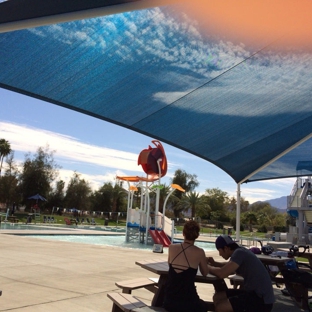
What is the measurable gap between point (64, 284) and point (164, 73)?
3284 mm

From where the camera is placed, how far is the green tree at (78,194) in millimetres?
55062

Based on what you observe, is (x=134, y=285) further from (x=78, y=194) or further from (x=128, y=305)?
(x=78, y=194)

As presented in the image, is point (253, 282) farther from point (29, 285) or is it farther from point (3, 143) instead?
point (3, 143)

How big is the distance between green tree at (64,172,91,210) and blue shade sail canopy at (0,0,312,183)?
1956 inches

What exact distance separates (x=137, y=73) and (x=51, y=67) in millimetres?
1094

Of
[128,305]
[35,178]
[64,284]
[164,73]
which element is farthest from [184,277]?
[35,178]

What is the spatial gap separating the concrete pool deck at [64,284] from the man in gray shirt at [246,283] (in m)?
1.65

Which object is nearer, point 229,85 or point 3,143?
point 229,85

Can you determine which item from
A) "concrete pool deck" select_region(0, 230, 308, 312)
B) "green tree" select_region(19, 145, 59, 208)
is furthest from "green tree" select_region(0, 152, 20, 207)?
"concrete pool deck" select_region(0, 230, 308, 312)

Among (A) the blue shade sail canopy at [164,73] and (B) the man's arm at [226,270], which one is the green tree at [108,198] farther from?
(B) the man's arm at [226,270]

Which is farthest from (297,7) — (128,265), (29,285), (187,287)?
(128,265)

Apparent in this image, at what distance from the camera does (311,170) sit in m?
12.1

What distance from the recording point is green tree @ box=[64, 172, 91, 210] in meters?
55.1

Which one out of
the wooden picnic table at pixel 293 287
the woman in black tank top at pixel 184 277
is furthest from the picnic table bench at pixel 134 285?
the wooden picnic table at pixel 293 287
